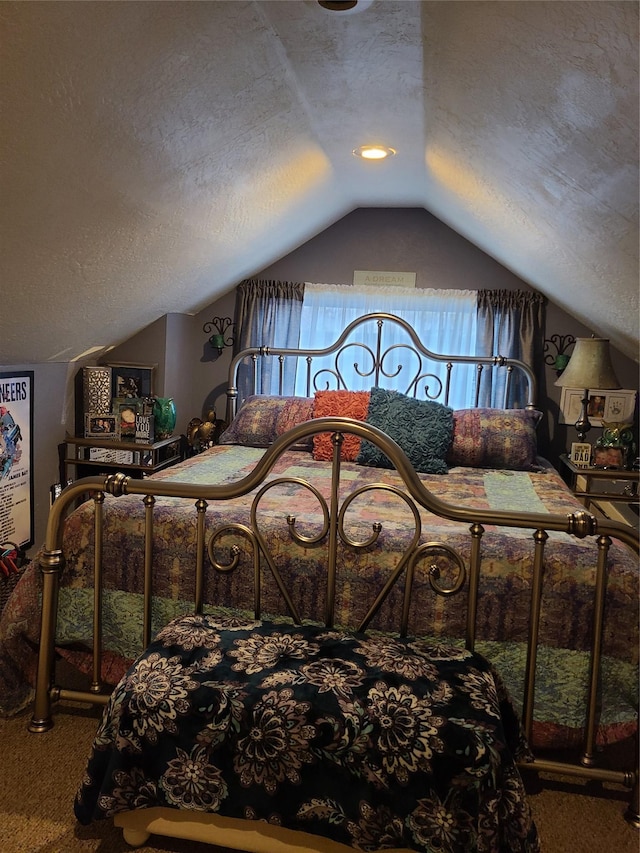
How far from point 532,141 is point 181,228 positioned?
1.51 metres

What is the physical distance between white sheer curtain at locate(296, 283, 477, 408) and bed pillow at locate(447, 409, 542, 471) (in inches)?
28.9

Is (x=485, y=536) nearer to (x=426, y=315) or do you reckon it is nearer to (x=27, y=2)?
(x=27, y=2)

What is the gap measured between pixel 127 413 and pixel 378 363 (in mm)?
1509

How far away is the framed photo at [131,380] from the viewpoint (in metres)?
3.92

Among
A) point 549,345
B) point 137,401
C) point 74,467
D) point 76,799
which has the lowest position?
point 76,799

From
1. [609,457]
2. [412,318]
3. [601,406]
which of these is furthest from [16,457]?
[601,406]

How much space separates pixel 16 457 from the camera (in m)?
3.10

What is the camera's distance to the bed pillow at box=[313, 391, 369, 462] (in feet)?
10.9

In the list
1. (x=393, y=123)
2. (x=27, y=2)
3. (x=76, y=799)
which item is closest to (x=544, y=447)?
(x=393, y=123)

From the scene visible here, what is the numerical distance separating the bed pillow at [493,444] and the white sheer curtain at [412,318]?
73 cm

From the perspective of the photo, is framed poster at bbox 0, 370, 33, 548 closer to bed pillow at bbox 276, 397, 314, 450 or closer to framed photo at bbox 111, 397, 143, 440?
framed photo at bbox 111, 397, 143, 440

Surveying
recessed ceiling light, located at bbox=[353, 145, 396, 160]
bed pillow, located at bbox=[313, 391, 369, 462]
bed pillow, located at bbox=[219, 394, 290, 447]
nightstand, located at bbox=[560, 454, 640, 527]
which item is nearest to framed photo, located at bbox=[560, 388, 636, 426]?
nightstand, located at bbox=[560, 454, 640, 527]

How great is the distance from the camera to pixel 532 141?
1.99 m

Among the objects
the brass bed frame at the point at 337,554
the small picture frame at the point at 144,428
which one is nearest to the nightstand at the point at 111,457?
the small picture frame at the point at 144,428
